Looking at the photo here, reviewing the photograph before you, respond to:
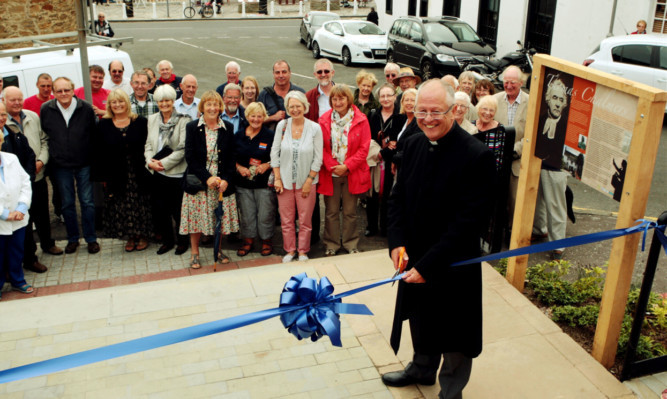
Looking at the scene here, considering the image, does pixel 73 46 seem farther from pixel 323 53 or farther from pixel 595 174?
pixel 323 53

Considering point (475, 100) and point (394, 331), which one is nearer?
point (394, 331)

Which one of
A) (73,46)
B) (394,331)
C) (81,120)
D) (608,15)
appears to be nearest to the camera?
(394,331)

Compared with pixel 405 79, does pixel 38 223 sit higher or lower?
lower

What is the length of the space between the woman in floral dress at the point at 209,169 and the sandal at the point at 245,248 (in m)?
0.27

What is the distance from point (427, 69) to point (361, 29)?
5326 millimetres

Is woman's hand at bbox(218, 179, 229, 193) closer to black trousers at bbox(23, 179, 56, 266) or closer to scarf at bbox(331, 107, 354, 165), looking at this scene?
scarf at bbox(331, 107, 354, 165)

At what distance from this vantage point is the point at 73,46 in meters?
10.1

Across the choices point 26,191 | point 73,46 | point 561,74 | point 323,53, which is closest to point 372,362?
point 561,74

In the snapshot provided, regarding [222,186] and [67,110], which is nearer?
[222,186]

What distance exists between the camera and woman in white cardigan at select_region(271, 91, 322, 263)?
22.9ft

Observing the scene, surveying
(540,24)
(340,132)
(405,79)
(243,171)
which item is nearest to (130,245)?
(243,171)

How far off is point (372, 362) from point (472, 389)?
0.76 meters

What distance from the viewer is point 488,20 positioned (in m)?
24.3

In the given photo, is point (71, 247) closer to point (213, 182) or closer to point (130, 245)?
point (130, 245)
